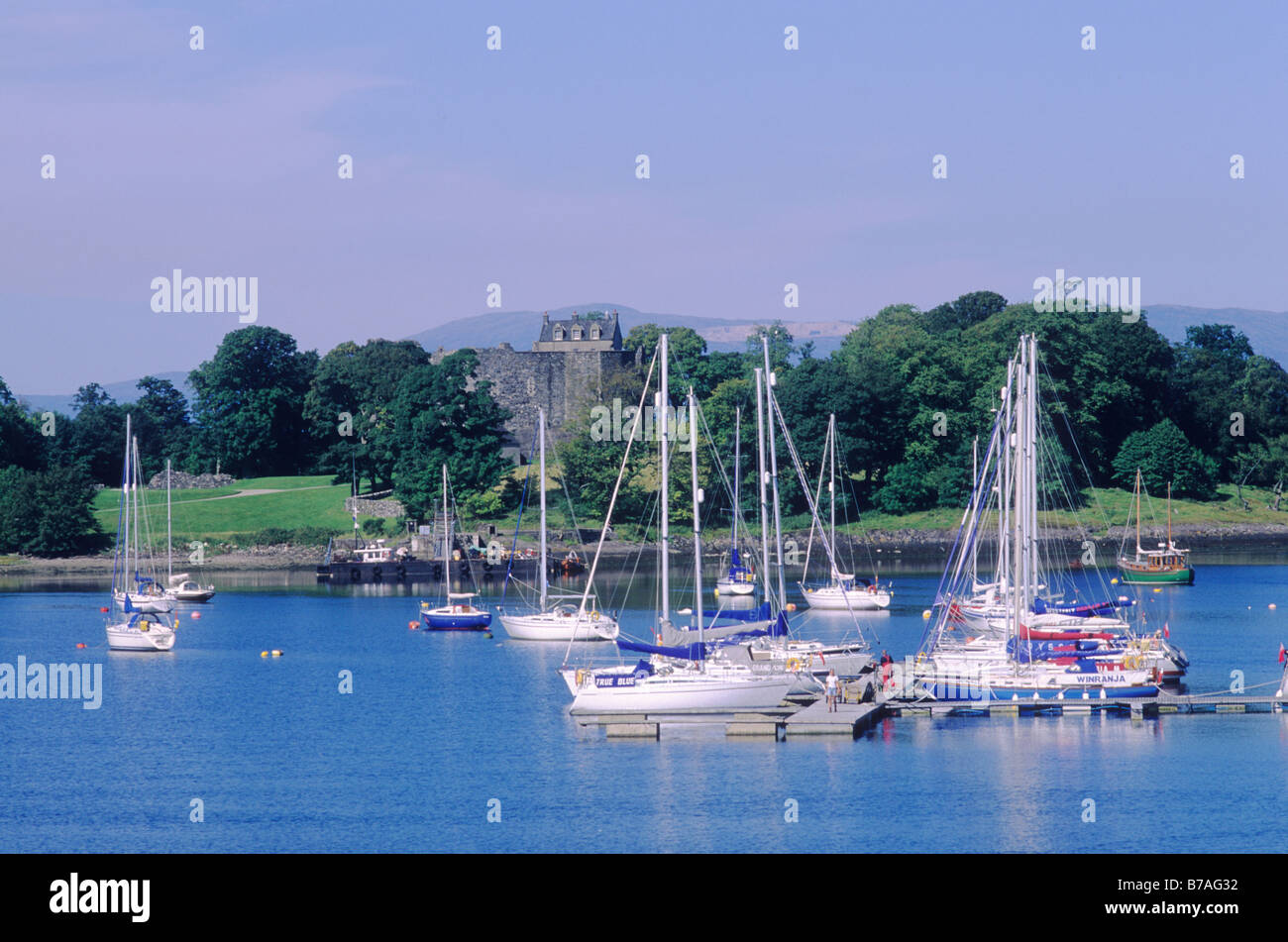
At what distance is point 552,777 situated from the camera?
117 ft

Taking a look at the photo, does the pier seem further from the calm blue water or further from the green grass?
the green grass

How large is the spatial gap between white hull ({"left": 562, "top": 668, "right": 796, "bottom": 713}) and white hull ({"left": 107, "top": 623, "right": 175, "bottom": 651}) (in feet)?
81.1

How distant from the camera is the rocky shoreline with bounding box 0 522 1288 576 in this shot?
326ft

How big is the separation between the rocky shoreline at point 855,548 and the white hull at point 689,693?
5383 centimetres

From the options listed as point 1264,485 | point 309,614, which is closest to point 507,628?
point 309,614

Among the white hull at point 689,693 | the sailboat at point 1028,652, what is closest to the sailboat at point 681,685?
Answer: the white hull at point 689,693

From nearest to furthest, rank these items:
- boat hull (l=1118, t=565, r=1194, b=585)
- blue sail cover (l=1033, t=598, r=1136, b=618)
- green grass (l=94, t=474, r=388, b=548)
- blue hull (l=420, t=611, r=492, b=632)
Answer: blue sail cover (l=1033, t=598, r=1136, b=618), blue hull (l=420, t=611, r=492, b=632), boat hull (l=1118, t=565, r=1194, b=585), green grass (l=94, t=474, r=388, b=548)

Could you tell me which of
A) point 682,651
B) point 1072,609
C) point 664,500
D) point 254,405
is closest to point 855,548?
point 1072,609

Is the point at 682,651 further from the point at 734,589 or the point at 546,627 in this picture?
the point at 734,589

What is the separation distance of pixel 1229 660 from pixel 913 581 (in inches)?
1242

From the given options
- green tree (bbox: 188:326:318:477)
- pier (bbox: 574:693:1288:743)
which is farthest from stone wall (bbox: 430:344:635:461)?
pier (bbox: 574:693:1288:743)

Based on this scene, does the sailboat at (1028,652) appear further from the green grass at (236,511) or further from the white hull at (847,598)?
the green grass at (236,511)

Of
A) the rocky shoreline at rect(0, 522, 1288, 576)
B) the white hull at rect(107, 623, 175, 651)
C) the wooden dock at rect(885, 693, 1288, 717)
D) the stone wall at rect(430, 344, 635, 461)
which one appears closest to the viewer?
the wooden dock at rect(885, 693, 1288, 717)

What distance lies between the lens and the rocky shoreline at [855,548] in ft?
326
